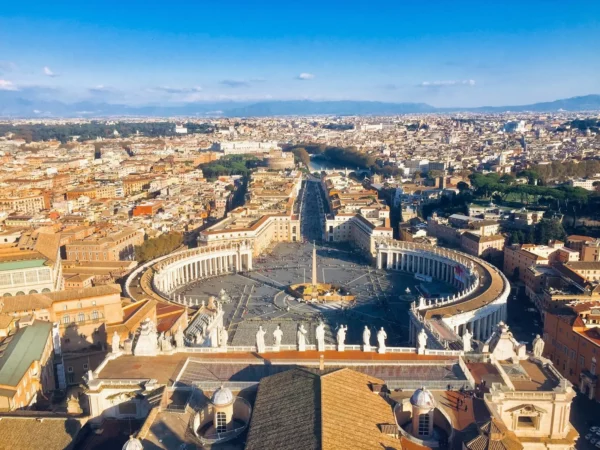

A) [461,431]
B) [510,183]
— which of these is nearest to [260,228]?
[510,183]

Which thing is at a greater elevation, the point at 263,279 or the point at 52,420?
the point at 52,420

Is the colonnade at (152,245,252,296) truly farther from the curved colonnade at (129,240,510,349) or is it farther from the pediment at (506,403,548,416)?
the pediment at (506,403,548,416)

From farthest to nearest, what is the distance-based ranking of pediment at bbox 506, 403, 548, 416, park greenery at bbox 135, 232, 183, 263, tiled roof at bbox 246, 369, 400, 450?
park greenery at bbox 135, 232, 183, 263
pediment at bbox 506, 403, 548, 416
tiled roof at bbox 246, 369, 400, 450

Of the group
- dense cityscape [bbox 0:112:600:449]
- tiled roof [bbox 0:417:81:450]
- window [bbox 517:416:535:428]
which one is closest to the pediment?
dense cityscape [bbox 0:112:600:449]

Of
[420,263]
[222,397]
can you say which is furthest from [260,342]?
[420,263]

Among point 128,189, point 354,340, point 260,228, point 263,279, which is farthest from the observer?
point 128,189

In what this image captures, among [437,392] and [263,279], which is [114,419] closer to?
[437,392]
